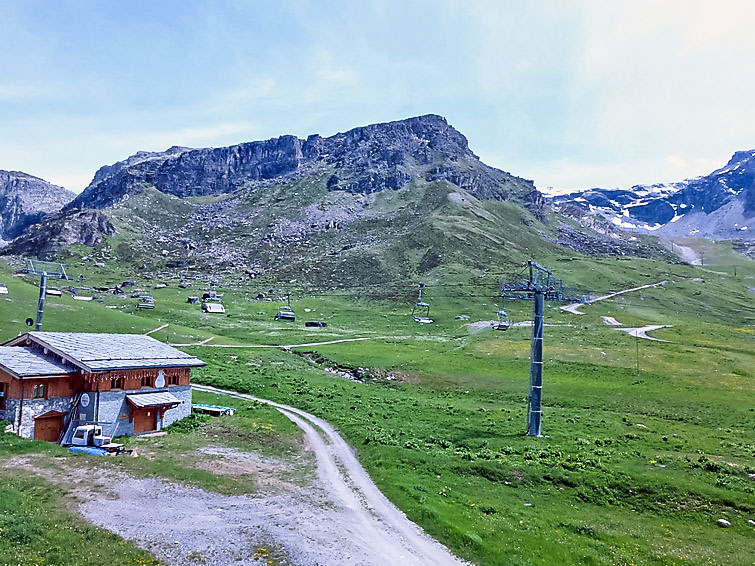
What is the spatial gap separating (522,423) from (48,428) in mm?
40624

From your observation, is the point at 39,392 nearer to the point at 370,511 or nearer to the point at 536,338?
the point at 370,511

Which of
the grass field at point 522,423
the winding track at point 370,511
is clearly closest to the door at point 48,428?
the grass field at point 522,423

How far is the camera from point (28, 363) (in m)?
36.9

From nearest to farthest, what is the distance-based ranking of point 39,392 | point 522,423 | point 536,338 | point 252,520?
point 252,520 → point 39,392 → point 536,338 → point 522,423

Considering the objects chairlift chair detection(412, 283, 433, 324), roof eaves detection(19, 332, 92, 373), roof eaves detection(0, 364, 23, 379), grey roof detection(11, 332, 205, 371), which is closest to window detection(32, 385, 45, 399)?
roof eaves detection(0, 364, 23, 379)

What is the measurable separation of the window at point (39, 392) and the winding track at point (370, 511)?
66.2 ft

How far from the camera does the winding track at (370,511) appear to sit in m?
21.8

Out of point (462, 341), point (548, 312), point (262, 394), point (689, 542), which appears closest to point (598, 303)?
point (548, 312)

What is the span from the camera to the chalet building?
3553cm

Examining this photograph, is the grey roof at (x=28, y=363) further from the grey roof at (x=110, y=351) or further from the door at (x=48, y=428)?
the door at (x=48, y=428)

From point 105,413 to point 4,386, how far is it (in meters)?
7.21

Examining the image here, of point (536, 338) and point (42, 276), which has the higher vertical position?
point (42, 276)

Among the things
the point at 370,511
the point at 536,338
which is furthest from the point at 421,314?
the point at 370,511

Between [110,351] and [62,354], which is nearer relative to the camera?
[62,354]
